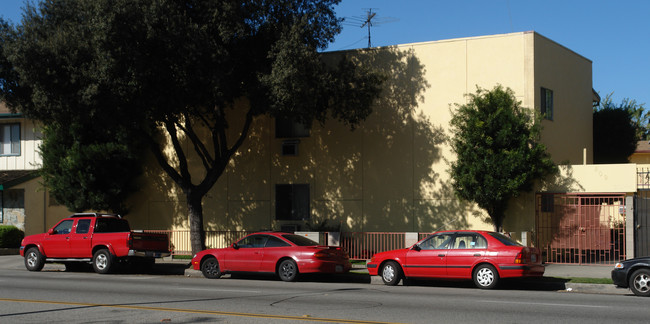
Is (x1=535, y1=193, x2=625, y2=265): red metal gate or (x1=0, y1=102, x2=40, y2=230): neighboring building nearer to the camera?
(x1=535, y1=193, x2=625, y2=265): red metal gate

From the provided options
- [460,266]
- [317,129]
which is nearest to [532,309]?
[460,266]

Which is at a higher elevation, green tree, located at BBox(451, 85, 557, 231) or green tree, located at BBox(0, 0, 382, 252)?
green tree, located at BBox(0, 0, 382, 252)

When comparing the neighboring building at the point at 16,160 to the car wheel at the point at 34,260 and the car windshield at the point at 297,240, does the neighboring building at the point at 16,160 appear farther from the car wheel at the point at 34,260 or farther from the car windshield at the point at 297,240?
the car windshield at the point at 297,240

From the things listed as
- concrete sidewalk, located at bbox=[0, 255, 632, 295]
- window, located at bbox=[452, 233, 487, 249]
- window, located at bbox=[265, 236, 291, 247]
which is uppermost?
window, located at bbox=[452, 233, 487, 249]

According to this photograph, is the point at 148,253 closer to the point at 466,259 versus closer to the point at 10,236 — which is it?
the point at 466,259

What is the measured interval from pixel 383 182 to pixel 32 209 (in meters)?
16.7

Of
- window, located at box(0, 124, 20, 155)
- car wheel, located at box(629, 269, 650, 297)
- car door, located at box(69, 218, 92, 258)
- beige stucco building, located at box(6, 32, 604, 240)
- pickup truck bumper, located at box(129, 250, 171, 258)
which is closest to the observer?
car wheel, located at box(629, 269, 650, 297)

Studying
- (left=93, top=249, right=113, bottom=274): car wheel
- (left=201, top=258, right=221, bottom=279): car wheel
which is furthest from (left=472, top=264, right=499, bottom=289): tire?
(left=93, top=249, right=113, bottom=274): car wheel

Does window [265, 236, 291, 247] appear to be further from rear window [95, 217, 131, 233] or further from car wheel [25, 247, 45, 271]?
car wheel [25, 247, 45, 271]

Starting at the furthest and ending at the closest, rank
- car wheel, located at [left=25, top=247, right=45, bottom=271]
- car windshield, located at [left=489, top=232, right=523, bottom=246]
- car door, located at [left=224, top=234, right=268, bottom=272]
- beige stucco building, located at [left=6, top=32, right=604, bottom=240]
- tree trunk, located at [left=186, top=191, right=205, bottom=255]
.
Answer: tree trunk, located at [left=186, top=191, right=205, bottom=255] → beige stucco building, located at [left=6, top=32, right=604, bottom=240] → car wheel, located at [left=25, top=247, right=45, bottom=271] → car door, located at [left=224, top=234, right=268, bottom=272] → car windshield, located at [left=489, top=232, right=523, bottom=246]

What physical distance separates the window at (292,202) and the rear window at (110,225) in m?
6.64

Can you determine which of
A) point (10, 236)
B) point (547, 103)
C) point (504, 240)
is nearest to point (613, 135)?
point (547, 103)

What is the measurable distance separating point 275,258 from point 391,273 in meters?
3.30

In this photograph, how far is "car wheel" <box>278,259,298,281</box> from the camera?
1752 centimetres
